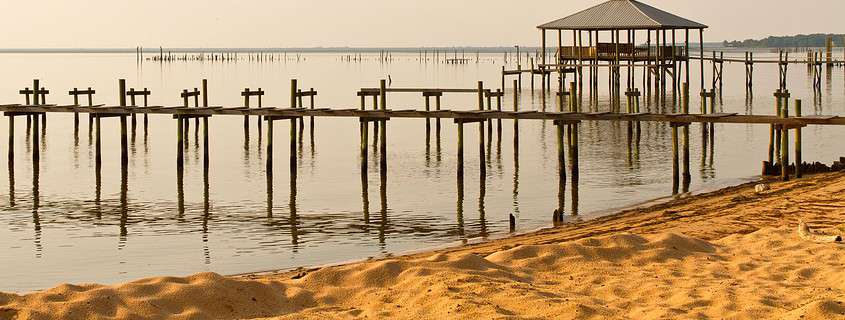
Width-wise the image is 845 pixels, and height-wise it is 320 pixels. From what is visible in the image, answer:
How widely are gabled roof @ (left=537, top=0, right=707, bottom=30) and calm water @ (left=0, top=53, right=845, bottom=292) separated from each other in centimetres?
604

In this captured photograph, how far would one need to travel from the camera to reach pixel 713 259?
1306 cm

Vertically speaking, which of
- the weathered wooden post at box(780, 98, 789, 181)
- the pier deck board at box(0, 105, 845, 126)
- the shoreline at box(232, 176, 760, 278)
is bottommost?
the shoreline at box(232, 176, 760, 278)

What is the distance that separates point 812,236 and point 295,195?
14.6 m

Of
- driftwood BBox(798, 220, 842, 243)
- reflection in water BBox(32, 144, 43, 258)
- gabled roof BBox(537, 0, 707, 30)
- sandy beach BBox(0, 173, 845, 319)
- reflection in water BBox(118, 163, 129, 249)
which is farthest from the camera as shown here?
gabled roof BBox(537, 0, 707, 30)

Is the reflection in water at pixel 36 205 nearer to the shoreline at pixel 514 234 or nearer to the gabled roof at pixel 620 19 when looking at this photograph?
the shoreline at pixel 514 234

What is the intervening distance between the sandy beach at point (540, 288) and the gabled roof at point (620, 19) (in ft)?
115

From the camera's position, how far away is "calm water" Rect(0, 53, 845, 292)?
749 inches

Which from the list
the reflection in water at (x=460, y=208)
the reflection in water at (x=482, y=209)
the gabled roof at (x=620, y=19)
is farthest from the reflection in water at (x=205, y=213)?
the gabled roof at (x=620, y=19)

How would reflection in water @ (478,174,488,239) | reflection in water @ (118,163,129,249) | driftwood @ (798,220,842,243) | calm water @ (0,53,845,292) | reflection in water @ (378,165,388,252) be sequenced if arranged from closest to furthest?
driftwood @ (798,220,842,243) < calm water @ (0,53,845,292) < reflection in water @ (378,165,388,252) < reflection in water @ (118,163,129,249) < reflection in water @ (478,174,488,239)

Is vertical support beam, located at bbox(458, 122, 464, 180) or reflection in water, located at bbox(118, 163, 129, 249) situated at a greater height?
vertical support beam, located at bbox(458, 122, 464, 180)

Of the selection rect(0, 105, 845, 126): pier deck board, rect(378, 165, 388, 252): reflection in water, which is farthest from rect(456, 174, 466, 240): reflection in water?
rect(0, 105, 845, 126): pier deck board

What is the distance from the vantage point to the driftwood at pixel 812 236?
13.7 m

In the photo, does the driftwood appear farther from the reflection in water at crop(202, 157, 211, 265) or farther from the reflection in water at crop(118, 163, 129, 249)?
the reflection in water at crop(118, 163, 129, 249)

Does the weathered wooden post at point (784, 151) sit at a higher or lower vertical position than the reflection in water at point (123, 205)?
higher
